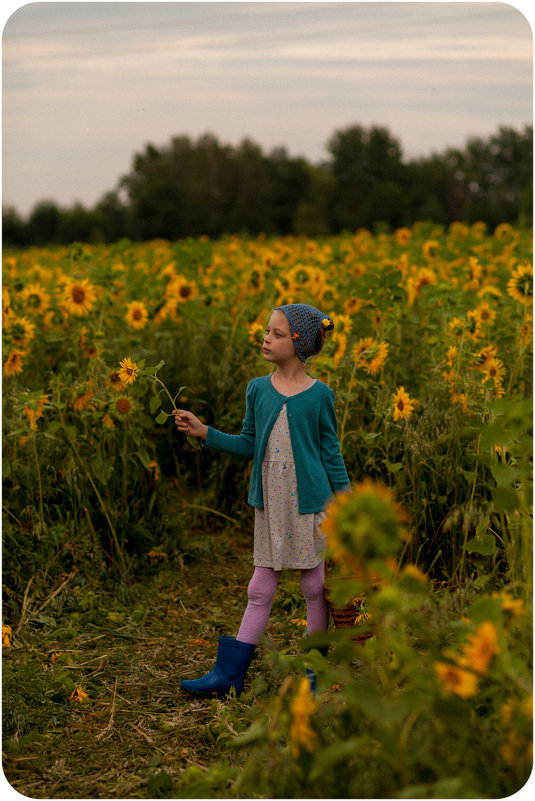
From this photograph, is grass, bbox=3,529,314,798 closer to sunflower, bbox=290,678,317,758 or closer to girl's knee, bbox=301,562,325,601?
girl's knee, bbox=301,562,325,601

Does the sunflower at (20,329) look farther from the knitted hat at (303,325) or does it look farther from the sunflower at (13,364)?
the knitted hat at (303,325)

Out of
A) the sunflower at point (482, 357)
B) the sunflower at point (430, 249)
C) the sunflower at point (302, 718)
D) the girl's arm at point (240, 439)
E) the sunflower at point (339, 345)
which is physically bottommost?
the sunflower at point (302, 718)

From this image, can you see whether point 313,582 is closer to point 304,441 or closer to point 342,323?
point 304,441

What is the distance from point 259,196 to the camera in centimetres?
2617

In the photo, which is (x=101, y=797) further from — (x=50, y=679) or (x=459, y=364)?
(x=459, y=364)

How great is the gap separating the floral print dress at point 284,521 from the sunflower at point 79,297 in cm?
191

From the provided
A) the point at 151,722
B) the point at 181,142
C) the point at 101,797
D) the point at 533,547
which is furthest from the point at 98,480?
the point at 181,142

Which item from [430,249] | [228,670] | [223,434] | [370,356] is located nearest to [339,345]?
[370,356]

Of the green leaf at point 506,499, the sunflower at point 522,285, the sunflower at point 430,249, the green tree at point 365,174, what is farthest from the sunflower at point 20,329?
the green tree at point 365,174

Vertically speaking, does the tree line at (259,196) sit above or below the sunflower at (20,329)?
above

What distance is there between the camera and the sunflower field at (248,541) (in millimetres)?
1638

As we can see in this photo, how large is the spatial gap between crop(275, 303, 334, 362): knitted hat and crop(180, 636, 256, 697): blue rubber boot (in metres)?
0.97

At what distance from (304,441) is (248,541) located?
1.40 meters

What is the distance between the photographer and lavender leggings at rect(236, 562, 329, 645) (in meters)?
2.79
